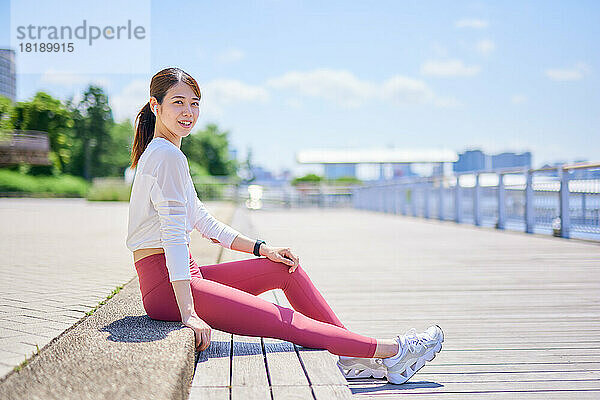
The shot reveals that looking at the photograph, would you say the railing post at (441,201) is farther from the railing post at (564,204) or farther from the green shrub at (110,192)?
the green shrub at (110,192)

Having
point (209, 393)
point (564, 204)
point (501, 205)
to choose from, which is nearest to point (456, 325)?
point (209, 393)

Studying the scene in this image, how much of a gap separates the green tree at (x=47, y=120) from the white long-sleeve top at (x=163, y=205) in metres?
35.6

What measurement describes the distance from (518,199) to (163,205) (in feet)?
28.4

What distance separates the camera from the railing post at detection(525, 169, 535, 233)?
916cm

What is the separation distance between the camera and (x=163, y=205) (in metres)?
2.06

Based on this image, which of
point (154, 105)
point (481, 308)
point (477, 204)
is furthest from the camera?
point (477, 204)

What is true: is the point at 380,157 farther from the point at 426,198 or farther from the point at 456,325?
the point at 456,325

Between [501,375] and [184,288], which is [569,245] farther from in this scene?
[184,288]

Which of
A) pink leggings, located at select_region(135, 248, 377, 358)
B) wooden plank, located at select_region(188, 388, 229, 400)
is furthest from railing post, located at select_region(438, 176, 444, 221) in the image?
wooden plank, located at select_region(188, 388, 229, 400)

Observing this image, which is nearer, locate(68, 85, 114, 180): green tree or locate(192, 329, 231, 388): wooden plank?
locate(192, 329, 231, 388): wooden plank

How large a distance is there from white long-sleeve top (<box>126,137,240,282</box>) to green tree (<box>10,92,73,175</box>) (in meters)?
35.6

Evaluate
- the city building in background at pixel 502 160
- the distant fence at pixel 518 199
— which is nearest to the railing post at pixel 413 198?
the distant fence at pixel 518 199

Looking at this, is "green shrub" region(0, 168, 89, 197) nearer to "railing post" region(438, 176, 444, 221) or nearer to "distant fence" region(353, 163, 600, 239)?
"distant fence" region(353, 163, 600, 239)

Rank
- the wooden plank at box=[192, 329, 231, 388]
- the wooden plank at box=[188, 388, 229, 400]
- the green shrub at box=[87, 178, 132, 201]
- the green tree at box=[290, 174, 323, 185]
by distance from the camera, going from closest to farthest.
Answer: the wooden plank at box=[188, 388, 229, 400], the wooden plank at box=[192, 329, 231, 388], the green shrub at box=[87, 178, 132, 201], the green tree at box=[290, 174, 323, 185]
